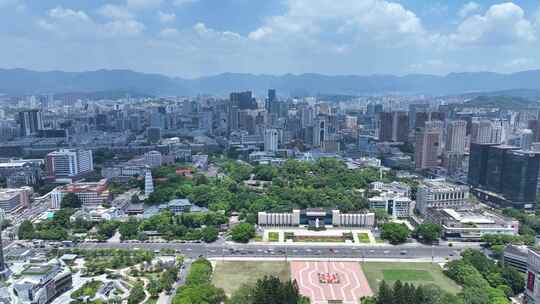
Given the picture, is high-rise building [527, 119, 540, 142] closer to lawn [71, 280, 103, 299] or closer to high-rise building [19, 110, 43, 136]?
lawn [71, 280, 103, 299]

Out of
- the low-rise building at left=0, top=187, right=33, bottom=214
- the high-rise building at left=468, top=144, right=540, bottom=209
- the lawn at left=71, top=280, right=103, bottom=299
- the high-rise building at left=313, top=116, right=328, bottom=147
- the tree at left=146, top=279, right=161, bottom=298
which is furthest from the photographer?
the high-rise building at left=313, top=116, right=328, bottom=147

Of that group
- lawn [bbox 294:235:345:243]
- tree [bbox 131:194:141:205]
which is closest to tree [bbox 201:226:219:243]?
lawn [bbox 294:235:345:243]

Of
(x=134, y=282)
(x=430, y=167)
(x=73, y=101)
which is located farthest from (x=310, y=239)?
(x=73, y=101)

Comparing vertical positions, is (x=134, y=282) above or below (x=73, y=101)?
below

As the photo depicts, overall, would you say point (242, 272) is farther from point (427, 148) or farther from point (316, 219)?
point (427, 148)

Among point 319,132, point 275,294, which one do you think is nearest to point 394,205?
point 275,294

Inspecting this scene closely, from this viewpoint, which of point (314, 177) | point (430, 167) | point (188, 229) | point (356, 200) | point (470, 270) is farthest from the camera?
point (430, 167)

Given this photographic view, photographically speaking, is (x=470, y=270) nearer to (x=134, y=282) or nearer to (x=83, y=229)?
(x=134, y=282)
